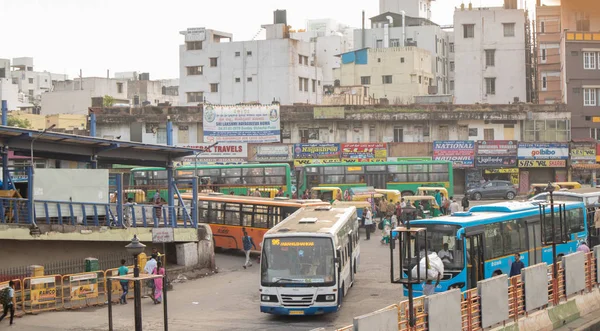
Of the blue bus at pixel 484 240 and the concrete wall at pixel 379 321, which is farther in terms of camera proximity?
the blue bus at pixel 484 240

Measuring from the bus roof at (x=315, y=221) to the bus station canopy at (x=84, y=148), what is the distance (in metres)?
5.98

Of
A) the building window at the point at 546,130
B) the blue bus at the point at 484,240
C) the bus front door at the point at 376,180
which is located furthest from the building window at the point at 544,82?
the blue bus at the point at 484,240

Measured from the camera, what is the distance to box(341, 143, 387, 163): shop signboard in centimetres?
6181

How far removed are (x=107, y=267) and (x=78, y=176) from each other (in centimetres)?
283

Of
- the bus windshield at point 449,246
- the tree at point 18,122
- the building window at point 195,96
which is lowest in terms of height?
the bus windshield at point 449,246

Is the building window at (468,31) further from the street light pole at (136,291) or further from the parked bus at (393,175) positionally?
the street light pole at (136,291)

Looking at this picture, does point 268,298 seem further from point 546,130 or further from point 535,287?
point 546,130

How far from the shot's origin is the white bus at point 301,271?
19.8m

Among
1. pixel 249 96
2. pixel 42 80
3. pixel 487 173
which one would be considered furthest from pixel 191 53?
pixel 42 80

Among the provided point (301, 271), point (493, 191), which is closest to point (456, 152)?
point (493, 191)

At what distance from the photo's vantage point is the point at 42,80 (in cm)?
11675

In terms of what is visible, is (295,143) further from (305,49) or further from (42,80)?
(42,80)

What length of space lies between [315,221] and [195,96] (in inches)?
2360

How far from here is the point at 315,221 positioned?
22016mm
